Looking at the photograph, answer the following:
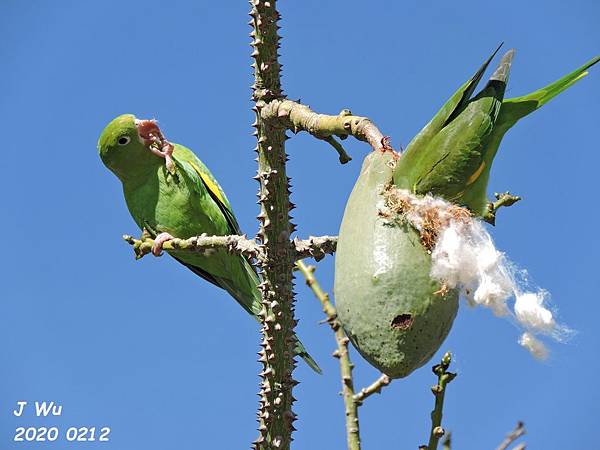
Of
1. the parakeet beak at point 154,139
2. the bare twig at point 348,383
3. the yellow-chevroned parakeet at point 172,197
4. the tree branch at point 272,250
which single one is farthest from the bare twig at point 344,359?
the parakeet beak at point 154,139

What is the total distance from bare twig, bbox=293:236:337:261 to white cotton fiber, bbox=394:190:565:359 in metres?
0.86

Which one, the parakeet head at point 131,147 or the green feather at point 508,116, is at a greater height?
the parakeet head at point 131,147

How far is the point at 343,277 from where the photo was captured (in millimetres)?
1796

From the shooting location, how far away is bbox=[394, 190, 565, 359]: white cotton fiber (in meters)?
Answer: 1.73

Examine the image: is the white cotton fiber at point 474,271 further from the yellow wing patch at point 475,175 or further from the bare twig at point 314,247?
the bare twig at point 314,247

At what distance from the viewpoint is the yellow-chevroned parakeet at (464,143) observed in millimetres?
1776

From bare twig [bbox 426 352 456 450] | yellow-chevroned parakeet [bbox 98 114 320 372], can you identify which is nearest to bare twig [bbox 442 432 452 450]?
bare twig [bbox 426 352 456 450]

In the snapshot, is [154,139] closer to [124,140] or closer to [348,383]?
[124,140]

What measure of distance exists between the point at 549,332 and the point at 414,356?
30cm

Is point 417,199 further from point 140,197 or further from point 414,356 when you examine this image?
point 140,197

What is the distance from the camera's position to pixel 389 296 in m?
1.72

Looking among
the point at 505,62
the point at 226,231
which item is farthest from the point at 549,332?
the point at 226,231

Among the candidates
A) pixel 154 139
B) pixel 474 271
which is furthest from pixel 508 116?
pixel 154 139

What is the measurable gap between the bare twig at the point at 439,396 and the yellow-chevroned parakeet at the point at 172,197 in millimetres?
2016
